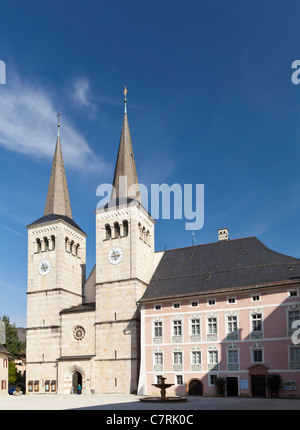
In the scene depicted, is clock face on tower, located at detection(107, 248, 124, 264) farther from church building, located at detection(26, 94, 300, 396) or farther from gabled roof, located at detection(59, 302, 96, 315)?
gabled roof, located at detection(59, 302, 96, 315)

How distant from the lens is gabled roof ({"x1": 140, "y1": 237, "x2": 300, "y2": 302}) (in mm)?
45094

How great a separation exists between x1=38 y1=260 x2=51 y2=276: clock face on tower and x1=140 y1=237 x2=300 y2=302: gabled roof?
12627mm

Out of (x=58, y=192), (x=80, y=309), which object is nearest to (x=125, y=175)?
(x=58, y=192)

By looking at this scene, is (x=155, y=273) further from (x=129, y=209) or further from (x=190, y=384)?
(x=190, y=384)

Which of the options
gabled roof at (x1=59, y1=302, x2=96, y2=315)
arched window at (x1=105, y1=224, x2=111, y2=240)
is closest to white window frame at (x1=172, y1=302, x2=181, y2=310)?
gabled roof at (x1=59, y1=302, x2=96, y2=315)

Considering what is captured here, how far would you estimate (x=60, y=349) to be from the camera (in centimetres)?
5494

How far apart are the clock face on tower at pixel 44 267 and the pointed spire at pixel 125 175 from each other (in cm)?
1045

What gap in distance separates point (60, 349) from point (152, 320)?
481 inches

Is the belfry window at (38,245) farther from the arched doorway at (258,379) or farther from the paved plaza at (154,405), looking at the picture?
the arched doorway at (258,379)

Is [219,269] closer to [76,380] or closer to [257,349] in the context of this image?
[257,349]

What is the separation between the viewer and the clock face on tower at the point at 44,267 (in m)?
58.6

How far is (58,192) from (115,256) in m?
13.2
